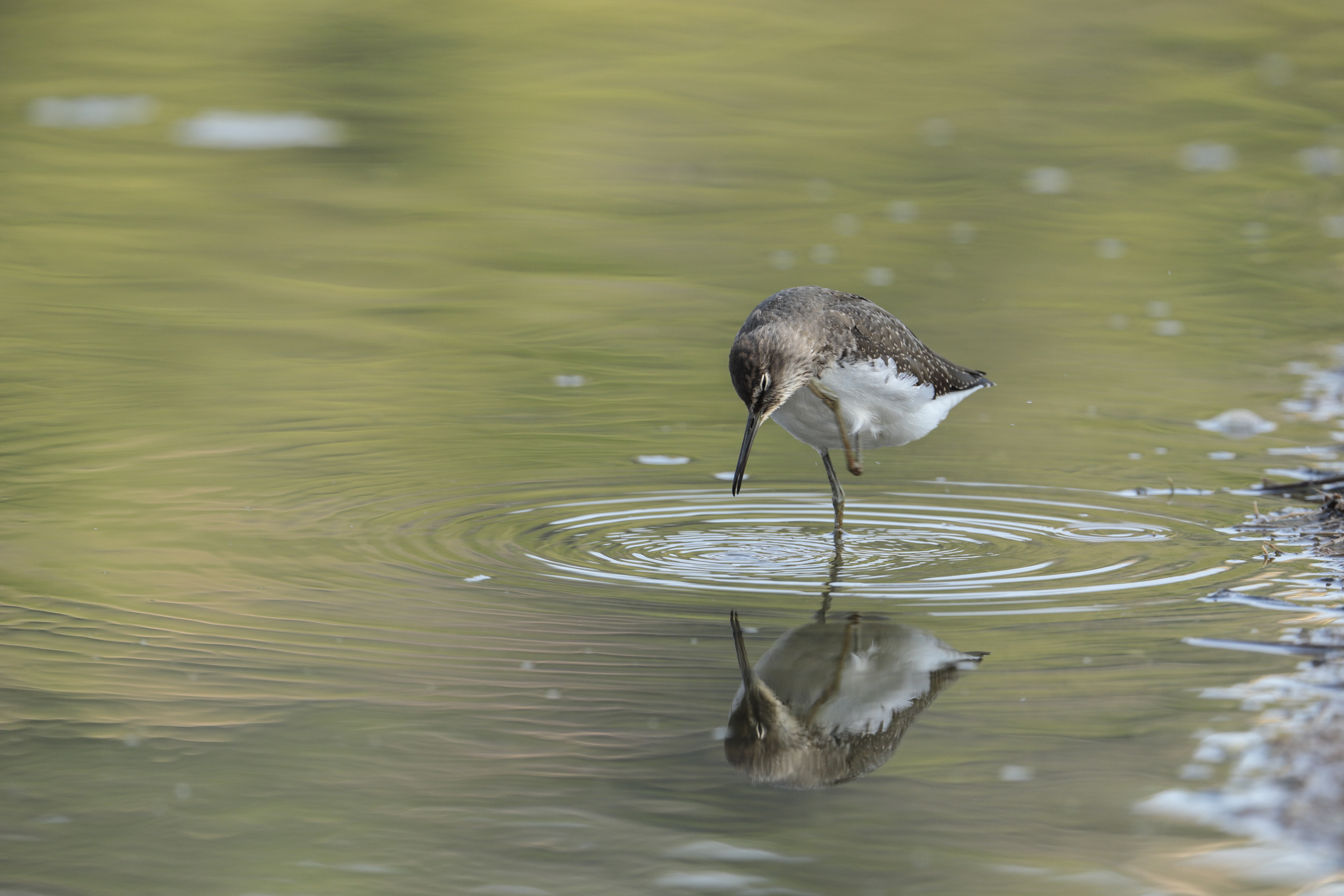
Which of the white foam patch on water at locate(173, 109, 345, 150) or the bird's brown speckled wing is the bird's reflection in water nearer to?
the bird's brown speckled wing

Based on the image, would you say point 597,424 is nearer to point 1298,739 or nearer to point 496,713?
point 496,713

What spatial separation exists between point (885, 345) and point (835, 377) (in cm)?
35

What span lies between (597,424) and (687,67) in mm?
11619

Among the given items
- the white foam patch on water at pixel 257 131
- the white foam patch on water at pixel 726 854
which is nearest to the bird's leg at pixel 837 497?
the white foam patch on water at pixel 726 854

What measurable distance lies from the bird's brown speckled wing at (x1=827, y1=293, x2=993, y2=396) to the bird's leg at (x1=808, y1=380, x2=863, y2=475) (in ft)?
0.49

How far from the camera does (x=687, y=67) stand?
19.3 metres

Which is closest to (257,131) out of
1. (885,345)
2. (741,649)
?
(885,345)

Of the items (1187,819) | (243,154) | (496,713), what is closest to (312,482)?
(496,713)

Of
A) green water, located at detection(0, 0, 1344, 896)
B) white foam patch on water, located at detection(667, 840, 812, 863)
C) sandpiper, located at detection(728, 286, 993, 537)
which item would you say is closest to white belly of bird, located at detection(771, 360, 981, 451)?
sandpiper, located at detection(728, 286, 993, 537)

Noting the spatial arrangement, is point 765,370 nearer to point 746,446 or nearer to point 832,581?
point 746,446

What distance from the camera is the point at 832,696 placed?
5043 millimetres

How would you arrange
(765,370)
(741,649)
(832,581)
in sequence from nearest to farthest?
(741,649) → (832,581) → (765,370)

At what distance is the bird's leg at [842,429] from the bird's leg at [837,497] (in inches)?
3.3

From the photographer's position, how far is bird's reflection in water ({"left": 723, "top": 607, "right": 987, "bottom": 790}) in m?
4.56
